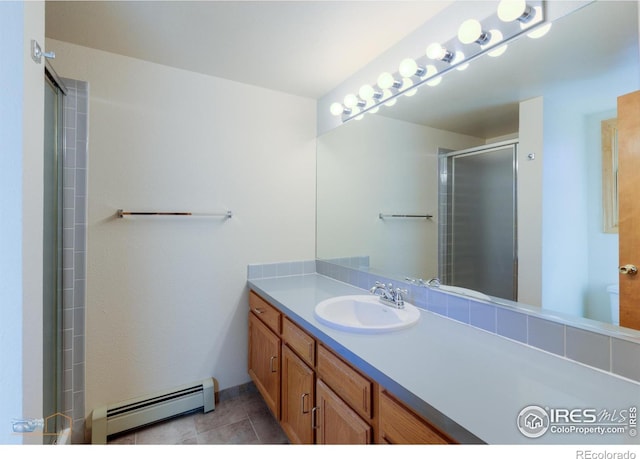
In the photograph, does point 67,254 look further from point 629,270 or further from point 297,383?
point 629,270

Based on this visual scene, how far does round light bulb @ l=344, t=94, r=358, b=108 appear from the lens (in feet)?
6.06

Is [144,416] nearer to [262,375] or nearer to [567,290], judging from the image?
[262,375]

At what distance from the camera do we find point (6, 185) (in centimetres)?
81

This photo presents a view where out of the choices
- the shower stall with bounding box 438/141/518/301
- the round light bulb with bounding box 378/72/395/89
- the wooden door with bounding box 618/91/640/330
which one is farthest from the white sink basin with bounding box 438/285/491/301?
the round light bulb with bounding box 378/72/395/89

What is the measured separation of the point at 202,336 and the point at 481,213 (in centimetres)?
182

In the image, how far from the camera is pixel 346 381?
1.02m

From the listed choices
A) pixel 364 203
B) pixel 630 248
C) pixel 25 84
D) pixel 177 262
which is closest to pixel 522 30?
pixel 630 248

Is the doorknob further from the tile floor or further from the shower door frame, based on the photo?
the shower door frame

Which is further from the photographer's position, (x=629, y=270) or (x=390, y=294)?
(x=390, y=294)

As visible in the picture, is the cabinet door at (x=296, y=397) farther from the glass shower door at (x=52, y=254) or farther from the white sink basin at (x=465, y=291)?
the glass shower door at (x=52, y=254)

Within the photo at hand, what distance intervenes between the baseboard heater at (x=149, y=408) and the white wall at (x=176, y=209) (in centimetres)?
7

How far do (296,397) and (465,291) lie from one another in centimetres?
93

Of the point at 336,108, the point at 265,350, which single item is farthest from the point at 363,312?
the point at 336,108

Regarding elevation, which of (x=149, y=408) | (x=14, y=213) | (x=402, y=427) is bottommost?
(x=149, y=408)
